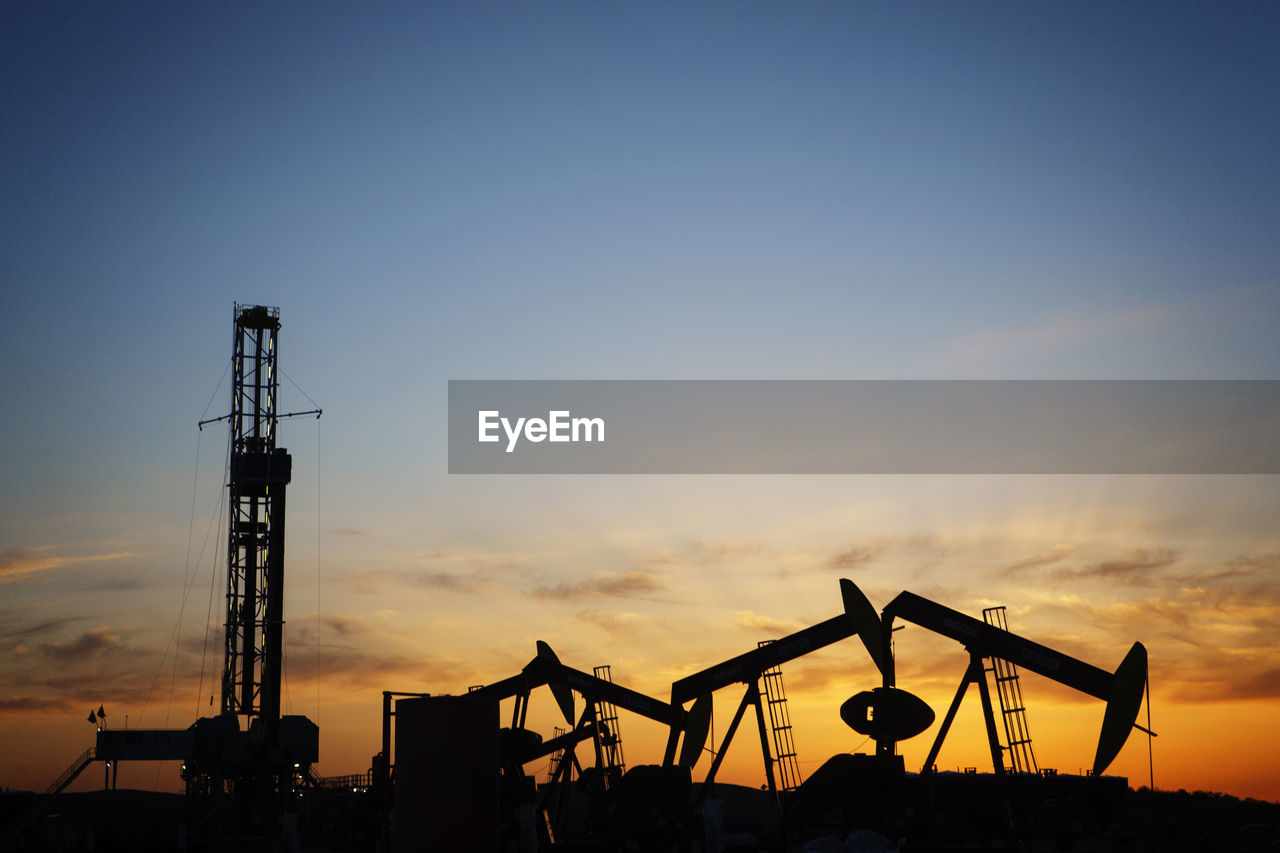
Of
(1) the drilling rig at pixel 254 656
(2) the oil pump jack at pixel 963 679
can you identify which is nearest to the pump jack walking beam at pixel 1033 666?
(2) the oil pump jack at pixel 963 679

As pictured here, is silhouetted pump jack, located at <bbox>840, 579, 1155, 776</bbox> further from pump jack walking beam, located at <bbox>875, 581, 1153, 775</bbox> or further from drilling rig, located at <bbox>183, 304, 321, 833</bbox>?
drilling rig, located at <bbox>183, 304, 321, 833</bbox>

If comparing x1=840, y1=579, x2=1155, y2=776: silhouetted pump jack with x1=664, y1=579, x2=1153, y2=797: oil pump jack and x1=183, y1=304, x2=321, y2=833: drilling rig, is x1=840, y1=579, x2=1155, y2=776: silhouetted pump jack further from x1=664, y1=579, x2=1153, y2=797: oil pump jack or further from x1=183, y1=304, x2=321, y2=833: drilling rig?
x1=183, y1=304, x2=321, y2=833: drilling rig

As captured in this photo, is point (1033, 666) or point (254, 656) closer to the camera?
point (1033, 666)

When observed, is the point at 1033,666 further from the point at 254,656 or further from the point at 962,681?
the point at 254,656

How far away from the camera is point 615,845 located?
3456cm

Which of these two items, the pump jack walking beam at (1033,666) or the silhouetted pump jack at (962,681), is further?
the silhouetted pump jack at (962,681)

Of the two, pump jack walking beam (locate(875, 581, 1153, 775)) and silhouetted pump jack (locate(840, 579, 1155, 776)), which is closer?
pump jack walking beam (locate(875, 581, 1153, 775))

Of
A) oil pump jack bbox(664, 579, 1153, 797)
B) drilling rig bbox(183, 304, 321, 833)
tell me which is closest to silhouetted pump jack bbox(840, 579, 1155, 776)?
oil pump jack bbox(664, 579, 1153, 797)

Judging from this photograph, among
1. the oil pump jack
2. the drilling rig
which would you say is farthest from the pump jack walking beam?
the drilling rig

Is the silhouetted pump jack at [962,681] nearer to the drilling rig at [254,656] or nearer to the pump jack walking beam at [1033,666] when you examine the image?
the pump jack walking beam at [1033,666]

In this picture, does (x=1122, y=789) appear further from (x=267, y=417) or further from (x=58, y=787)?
(x=267, y=417)

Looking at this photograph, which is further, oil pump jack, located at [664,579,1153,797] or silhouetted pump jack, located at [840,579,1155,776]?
silhouetted pump jack, located at [840,579,1155,776]

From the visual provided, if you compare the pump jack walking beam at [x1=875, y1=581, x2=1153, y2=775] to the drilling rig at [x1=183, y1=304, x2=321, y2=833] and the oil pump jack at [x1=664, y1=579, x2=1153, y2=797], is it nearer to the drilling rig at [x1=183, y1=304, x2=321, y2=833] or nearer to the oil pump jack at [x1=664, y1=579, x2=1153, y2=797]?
the oil pump jack at [x1=664, y1=579, x2=1153, y2=797]

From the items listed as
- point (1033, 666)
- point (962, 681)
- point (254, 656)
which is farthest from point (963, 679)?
point (254, 656)
